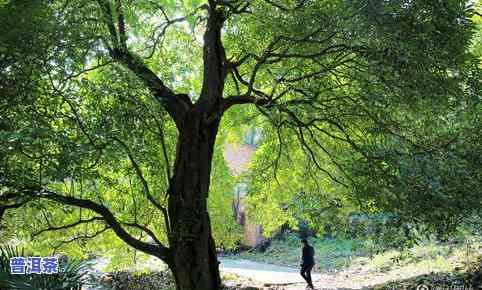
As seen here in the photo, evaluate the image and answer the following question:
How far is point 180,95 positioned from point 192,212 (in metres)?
1.83

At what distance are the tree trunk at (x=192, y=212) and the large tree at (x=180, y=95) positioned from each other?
0.05ft

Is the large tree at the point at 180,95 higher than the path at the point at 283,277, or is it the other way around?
the large tree at the point at 180,95

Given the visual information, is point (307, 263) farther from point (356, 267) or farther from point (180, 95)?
point (180, 95)

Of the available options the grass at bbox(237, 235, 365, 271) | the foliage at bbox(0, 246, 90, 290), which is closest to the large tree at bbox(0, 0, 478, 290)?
the foliage at bbox(0, 246, 90, 290)

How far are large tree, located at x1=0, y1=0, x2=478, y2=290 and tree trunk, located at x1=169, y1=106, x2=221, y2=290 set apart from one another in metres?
0.02

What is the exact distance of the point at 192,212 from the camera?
6984 millimetres

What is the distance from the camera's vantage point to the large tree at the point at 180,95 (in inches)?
177

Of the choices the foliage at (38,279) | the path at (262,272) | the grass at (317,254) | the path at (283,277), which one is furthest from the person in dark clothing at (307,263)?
the foliage at (38,279)

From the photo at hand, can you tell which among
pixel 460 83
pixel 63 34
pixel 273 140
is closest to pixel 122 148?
pixel 63 34

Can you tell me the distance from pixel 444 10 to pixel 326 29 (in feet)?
4.12

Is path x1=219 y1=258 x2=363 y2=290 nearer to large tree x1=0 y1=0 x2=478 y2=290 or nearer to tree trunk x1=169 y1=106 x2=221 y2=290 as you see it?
tree trunk x1=169 y1=106 x2=221 y2=290

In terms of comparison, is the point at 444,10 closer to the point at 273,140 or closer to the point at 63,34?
the point at 63,34

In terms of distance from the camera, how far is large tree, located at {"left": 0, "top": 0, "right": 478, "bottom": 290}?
4.50m

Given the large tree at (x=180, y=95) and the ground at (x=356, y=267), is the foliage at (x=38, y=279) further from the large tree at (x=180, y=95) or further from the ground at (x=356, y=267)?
the ground at (x=356, y=267)
